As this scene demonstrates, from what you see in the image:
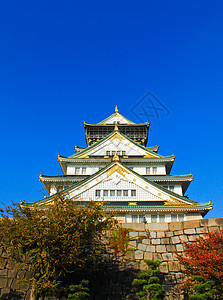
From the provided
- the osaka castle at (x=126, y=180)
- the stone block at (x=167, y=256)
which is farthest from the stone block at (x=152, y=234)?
the osaka castle at (x=126, y=180)

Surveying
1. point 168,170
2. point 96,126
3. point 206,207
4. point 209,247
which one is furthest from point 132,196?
point 96,126

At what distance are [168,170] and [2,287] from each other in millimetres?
24223

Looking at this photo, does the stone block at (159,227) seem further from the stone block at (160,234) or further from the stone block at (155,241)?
the stone block at (155,241)

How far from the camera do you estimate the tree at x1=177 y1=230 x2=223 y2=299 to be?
1012 cm

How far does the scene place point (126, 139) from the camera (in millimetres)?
33250

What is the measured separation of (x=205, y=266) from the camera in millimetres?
10781

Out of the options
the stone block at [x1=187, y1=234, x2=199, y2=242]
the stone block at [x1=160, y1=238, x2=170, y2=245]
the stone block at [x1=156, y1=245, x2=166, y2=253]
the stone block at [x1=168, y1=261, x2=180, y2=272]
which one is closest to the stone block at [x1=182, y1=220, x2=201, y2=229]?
the stone block at [x1=187, y1=234, x2=199, y2=242]

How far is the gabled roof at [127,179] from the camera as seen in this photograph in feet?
74.4

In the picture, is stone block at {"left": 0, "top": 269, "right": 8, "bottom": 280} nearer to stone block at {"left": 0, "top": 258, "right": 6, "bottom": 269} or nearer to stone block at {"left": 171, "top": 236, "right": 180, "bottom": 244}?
stone block at {"left": 0, "top": 258, "right": 6, "bottom": 269}

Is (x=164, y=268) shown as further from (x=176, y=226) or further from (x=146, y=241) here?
(x=176, y=226)

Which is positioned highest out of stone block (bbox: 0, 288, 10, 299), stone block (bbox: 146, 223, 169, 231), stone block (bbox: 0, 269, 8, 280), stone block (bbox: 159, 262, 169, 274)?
stone block (bbox: 146, 223, 169, 231)

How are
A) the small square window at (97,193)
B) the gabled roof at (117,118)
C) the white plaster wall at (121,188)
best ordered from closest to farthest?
the white plaster wall at (121,188) < the small square window at (97,193) < the gabled roof at (117,118)

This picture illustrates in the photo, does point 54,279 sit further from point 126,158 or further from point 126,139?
point 126,139

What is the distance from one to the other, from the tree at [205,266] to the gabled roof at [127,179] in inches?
409
